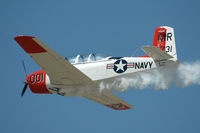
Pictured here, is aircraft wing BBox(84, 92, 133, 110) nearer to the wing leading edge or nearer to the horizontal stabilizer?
the wing leading edge

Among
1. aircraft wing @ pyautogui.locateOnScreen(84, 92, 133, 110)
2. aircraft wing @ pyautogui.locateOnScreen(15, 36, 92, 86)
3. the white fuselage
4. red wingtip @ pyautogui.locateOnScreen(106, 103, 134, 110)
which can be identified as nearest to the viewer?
aircraft wing @ pyautogui.locateOnScreen(15, 36, 92, 86)

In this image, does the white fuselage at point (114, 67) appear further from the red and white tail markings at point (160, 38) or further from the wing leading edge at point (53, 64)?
the red and white tail markings at point (160, 38)

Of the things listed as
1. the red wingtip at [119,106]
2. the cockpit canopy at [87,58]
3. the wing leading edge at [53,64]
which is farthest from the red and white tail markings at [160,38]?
the red wingtip at [119,106]

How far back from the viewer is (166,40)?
1552cm

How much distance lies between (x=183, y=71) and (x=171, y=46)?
44.1 inches

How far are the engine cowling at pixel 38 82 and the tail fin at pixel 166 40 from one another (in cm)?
483

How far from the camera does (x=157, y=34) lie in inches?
628

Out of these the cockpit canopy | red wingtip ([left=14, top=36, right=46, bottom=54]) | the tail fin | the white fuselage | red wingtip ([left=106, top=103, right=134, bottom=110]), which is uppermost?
the tail fin

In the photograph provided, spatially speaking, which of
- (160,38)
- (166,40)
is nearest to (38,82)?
(160,38)

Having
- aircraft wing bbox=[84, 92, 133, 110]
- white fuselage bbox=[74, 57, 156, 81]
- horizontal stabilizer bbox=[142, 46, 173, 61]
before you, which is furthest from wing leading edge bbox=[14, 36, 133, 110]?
horizontal stabilizer bbox=[142, 46, 173, 61]

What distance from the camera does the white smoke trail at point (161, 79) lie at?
14.7 m

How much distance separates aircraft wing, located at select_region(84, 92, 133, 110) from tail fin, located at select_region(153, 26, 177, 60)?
362 cm

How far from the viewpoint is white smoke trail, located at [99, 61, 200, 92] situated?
48.2ft

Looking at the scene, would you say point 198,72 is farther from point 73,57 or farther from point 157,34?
point 73,57
